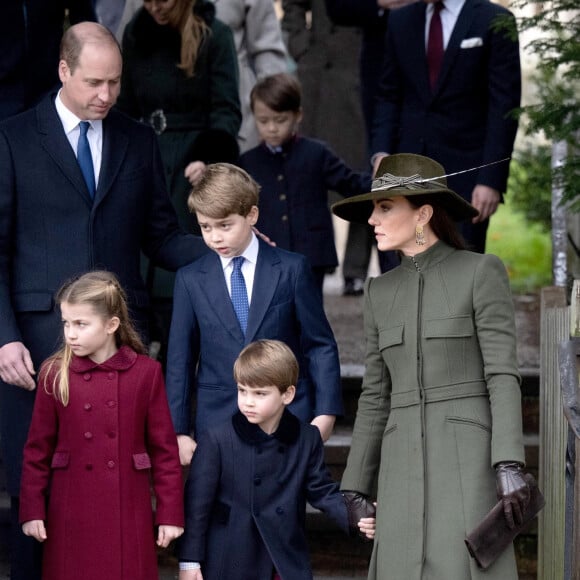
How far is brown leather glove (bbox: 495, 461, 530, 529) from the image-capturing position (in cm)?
470

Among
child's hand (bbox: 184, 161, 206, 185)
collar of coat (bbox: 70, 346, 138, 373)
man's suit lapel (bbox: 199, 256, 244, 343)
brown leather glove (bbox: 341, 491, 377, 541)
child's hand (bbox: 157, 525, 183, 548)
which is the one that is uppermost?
child's hand (bbox: 184, 161, 206, 185)

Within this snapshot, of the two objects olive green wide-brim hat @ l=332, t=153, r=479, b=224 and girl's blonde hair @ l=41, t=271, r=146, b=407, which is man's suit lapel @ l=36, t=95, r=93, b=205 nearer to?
girl's blonde hair @ l=41, t=271, r=146, b=407

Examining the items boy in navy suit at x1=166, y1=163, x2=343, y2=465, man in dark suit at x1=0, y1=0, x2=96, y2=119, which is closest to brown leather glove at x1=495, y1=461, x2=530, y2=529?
boy in navy suit at x1=166, y1=163, x2=343, y2=465

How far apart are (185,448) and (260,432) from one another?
0.40 metres

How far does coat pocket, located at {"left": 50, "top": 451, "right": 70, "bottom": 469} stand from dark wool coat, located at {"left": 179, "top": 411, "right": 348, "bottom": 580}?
0.42 metres

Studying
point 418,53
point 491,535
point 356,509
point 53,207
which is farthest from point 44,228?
point 418,53

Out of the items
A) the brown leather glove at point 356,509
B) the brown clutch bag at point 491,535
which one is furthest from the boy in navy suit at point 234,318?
the brown clutch bag at point 491,535

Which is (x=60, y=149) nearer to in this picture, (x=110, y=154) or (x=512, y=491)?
(x=110, y=154)

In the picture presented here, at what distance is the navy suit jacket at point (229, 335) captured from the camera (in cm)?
548

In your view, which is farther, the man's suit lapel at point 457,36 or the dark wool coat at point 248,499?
the man's suit lapel at point 457,36

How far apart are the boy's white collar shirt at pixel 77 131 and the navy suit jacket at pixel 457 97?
1845 mm

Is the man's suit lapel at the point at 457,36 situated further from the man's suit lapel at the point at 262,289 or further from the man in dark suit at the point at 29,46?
the man's suit lapel at the point at 262,289

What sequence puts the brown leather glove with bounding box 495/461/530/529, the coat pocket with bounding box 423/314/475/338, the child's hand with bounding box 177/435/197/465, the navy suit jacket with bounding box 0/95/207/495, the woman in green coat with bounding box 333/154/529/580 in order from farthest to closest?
1. the navy suit jacket with bounding box 0/95/207/495
2. the child's hand with bounding box 177/435/197/465
3. the coat pocket with bounding box 423/314/475/338
4. the woman in green coat with bounding box 333/154/529/580
5. the brown leather glove with bounding box 495/461/530/529

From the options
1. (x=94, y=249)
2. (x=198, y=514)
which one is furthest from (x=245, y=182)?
(x=198, y=514)
